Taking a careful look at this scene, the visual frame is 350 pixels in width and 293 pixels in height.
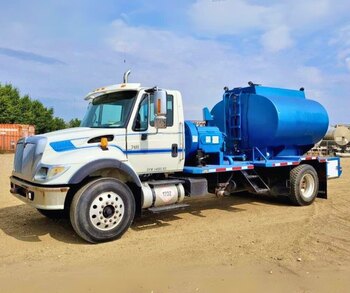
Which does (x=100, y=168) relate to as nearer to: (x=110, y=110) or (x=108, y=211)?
(x=108, y=211)

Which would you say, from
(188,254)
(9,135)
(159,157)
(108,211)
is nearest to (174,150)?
(159,157)

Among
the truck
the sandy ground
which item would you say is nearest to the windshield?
the truck

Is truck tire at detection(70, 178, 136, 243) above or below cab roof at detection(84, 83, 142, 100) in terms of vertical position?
below

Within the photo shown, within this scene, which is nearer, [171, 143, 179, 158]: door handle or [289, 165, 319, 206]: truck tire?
[171, 143, 179, 158]: door handle

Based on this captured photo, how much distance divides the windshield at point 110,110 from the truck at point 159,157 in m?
0.02

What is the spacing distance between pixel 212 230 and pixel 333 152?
1110 inches

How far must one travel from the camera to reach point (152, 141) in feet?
24.6

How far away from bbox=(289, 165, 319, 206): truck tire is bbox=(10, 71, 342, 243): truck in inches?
1.1

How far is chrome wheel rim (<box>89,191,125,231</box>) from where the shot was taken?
6434 mm

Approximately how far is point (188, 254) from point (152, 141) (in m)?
2.44

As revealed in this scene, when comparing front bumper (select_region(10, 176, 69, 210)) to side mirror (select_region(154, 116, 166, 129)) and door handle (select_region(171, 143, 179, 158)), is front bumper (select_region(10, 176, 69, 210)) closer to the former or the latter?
side mirror (select_region(154, 116, 166, 129))

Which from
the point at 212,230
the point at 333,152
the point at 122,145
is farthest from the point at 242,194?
the point at 333,152

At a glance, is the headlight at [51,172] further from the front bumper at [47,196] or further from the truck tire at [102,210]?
the truck tire at [102,210]

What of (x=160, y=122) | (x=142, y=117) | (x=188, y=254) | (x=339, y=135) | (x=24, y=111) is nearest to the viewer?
(x=188, y=254)
